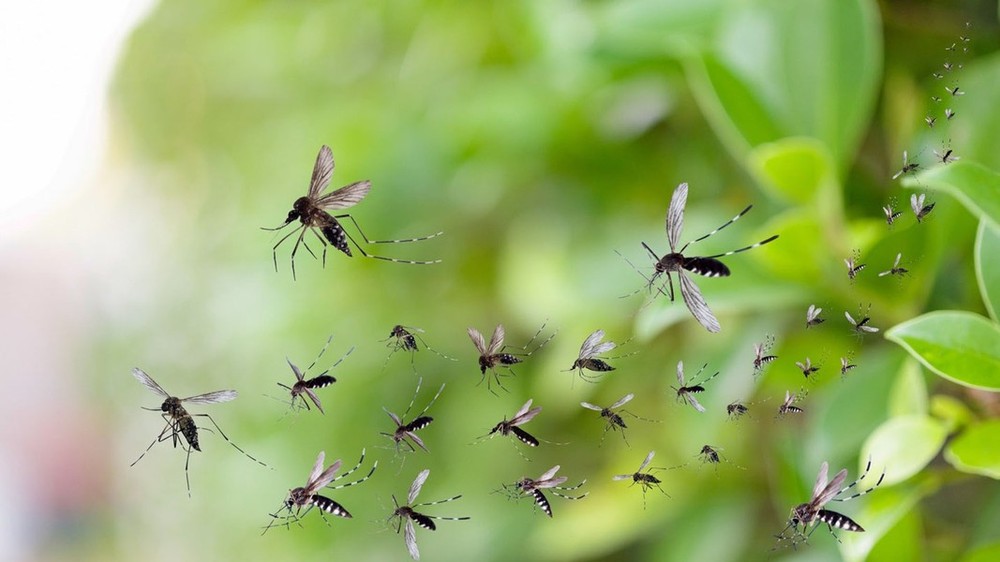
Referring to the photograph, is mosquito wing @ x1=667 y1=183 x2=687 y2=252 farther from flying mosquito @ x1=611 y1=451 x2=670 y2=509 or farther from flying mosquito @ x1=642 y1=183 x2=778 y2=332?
flying mosquito @ x1=611 y1=451 x2=670 y2=509

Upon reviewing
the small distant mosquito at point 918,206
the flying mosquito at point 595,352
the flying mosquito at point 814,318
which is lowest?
the flying mosquito at point 814,318

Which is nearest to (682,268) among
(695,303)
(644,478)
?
(695,303)

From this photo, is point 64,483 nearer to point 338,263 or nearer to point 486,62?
point 338,263

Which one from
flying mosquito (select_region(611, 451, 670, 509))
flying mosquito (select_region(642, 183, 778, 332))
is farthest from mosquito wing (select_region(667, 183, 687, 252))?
flying mosquito (select_region(611, 451, 670, 509))

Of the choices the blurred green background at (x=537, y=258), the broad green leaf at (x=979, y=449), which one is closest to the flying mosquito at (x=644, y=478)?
the blurred green background at (x=537, y=258)

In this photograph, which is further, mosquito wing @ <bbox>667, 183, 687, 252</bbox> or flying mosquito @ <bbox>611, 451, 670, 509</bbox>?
flying mosquito @ <bbox>611, 451, 670, 509</bbox>

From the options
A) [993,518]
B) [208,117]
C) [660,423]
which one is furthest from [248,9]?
[993,518]

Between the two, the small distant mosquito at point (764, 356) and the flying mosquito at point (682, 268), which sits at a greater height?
the flying mosquito at point (682, 268)

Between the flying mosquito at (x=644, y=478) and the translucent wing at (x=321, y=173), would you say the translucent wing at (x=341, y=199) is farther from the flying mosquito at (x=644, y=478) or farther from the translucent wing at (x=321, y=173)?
the flying mosquito at (x=644, y=478)

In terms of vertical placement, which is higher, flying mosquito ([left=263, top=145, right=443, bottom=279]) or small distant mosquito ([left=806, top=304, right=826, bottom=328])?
flying mosquito ([left=263, top=145, right=443, bottom=279])
